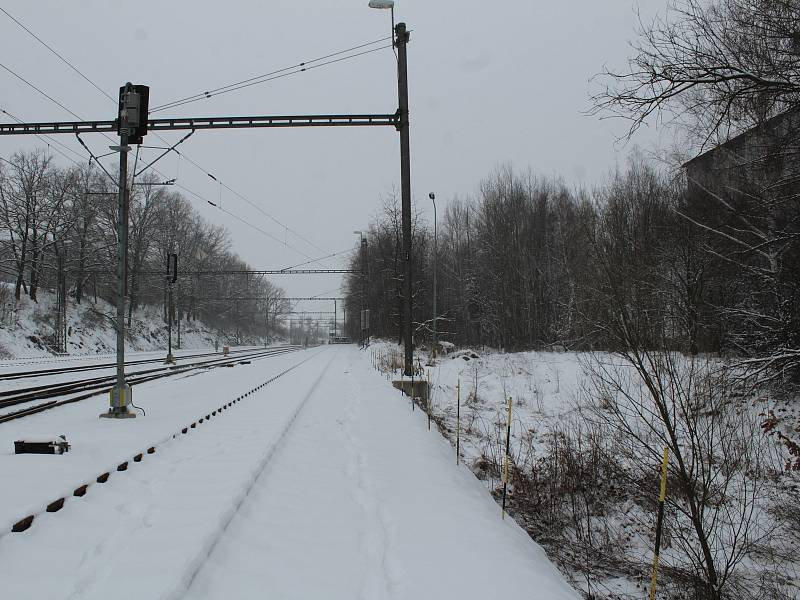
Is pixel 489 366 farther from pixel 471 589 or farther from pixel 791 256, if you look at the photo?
pixel 471 589

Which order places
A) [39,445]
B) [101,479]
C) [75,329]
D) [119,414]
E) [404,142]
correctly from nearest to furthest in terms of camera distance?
[101,479], [39,445], [119,414], [404,142], [75,329]

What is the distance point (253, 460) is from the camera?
22.4ft

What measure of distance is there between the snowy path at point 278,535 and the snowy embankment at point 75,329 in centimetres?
3139

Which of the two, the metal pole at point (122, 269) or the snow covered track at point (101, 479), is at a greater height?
the metal pole at point (122, 269)

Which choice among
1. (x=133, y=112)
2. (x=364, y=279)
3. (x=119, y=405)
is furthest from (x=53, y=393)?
(x=364, y=279)

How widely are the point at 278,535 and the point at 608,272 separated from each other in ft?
13.7

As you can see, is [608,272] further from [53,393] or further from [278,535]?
[53,393]

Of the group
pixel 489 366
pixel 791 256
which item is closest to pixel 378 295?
pixel 489 366

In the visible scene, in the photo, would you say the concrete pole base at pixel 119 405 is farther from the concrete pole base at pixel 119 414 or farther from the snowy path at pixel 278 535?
the snowy path at pixel 278 535

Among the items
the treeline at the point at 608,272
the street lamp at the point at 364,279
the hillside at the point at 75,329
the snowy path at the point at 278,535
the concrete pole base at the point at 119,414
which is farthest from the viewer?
the street lamp at the point at 364,279

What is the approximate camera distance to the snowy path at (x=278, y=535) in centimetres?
371

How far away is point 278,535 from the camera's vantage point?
470cm

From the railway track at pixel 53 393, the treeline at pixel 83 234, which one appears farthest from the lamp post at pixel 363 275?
the railway track at pixel 53 393

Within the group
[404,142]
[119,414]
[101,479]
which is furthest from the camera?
[404,142]
